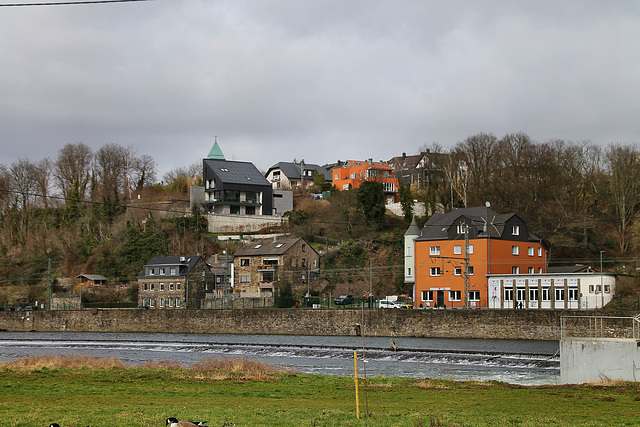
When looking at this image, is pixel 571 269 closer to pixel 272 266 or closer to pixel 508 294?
pixel 508 294

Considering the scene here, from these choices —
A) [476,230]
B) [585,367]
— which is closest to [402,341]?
[476,230]

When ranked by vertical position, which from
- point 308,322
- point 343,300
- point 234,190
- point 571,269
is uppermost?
point 234,190

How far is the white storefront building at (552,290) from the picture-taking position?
57.1 meters

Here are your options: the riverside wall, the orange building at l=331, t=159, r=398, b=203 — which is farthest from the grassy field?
the orange building at l=331, t=159, r=398, b=203

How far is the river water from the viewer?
109 ft

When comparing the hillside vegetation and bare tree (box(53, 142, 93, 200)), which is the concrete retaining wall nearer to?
→ the hillside vegetation

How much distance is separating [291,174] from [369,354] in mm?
92703

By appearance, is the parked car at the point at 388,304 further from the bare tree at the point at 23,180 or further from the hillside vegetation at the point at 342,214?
the bare tree at the point at 23,180

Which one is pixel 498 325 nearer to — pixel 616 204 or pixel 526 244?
pixel 526 244

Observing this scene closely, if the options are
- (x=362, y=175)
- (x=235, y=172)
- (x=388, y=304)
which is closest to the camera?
(x=388, y=304)

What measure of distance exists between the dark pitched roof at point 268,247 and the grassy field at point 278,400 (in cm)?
5333

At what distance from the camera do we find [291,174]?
440 ft

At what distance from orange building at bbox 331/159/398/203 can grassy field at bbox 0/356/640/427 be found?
79.6 meters

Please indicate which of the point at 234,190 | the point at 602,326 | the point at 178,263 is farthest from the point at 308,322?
the point at 234,190
